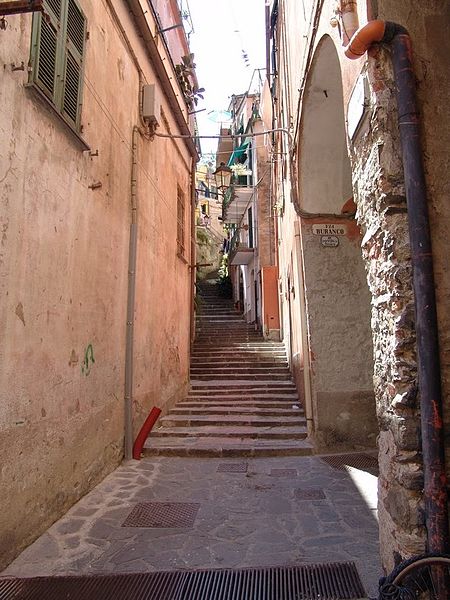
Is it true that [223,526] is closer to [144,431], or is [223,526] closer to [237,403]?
[144,431]

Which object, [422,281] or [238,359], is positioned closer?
[422,281]

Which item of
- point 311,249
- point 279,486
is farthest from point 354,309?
point 279,486

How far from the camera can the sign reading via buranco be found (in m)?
6.86

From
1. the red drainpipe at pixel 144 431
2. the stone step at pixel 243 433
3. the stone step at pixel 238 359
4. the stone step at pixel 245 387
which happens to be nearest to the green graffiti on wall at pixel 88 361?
the red drainpipe at pixel 144 431

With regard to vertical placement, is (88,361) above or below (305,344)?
below

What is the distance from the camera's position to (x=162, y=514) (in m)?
4.25

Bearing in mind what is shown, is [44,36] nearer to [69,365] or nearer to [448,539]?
[69,365]

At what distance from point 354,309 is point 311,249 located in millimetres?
1178

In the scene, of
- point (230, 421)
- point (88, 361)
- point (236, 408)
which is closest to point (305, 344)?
point (230, 421)

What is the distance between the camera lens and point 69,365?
4285 mm

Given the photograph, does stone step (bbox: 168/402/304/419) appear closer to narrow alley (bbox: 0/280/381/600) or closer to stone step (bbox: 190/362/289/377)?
narrow alley (bbox: 0/280/381/600)

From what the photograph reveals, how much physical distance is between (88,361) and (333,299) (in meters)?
3.91

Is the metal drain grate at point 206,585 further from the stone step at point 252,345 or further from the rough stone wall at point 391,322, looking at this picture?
the stone step at point 252,345

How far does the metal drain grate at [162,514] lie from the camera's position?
13.1 feet
